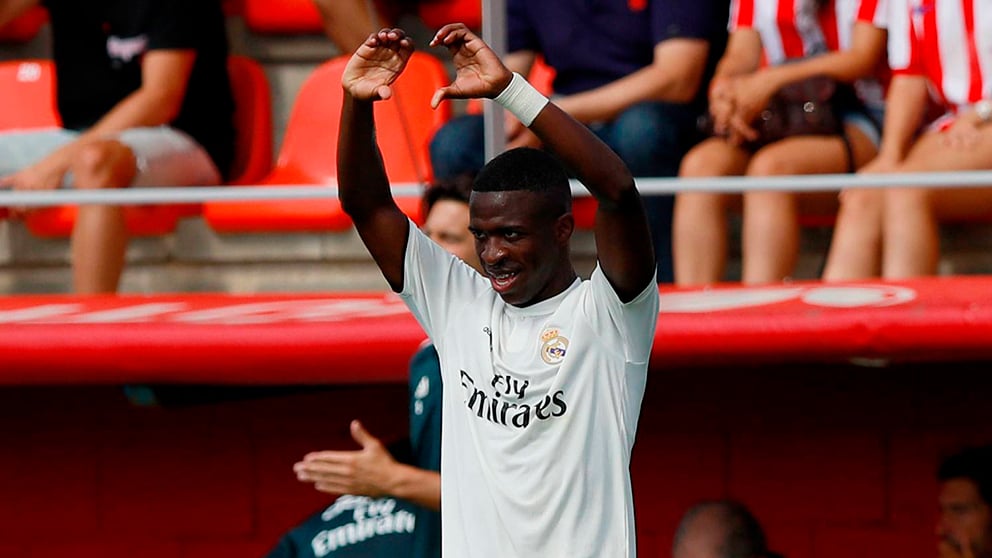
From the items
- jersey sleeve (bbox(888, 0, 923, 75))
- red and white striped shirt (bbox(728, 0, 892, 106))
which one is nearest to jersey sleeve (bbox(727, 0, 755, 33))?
red and white striped shirt (bbox(728, 0, 892, 106))

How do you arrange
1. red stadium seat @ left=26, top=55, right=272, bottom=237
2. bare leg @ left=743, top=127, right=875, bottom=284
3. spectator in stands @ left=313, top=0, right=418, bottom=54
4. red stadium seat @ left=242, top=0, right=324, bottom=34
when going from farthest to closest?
A: red stadium seat @ left=242, top=0, right=324, bottom=34 → red stadium seat @ left=26, top=55, right=272, bottom=237 → spectator in stands @ left=313, top=0, right=418, bottom=54 → bare leg @ left=743, top=127, right=875, bottom=284

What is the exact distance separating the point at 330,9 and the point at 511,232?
2.68 metres

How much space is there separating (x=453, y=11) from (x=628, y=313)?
314 cm

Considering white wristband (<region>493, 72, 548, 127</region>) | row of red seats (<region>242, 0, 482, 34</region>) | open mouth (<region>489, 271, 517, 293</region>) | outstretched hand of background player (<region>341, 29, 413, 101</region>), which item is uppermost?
outstretched hand of background player (<region>341, 29, 413, 101</region>)

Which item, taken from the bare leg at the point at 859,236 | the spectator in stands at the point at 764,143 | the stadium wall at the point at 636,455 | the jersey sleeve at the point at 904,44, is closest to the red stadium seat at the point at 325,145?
the stadium wall at the point at 636,455

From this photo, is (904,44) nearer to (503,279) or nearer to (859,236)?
(859,236)

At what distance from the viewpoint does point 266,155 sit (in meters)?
5.50

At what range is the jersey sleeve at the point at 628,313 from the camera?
2.55 metres

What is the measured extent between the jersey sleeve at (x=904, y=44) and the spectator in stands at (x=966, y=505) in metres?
1.05

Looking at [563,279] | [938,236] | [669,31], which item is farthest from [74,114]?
[563,279]

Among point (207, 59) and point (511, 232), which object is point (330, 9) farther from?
point (511, 232)

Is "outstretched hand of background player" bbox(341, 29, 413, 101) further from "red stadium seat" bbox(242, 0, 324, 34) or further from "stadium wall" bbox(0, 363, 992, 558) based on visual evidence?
"red stadium seat" bbox(242, 0, 324, 34)

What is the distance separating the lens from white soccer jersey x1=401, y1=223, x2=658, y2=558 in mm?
2559

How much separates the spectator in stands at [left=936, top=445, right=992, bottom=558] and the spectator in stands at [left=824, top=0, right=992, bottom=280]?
1.66 feet
